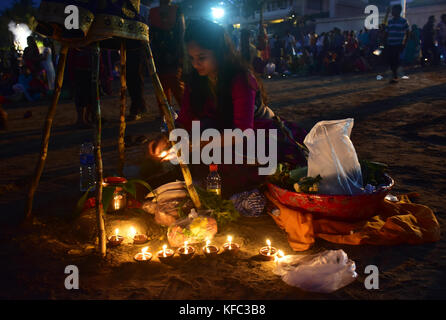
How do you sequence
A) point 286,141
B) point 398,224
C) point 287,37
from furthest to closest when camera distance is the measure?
1. point 287,37
2. point 286,141
3. point 398,224

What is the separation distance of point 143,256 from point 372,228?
168cm

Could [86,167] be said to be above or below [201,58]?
below

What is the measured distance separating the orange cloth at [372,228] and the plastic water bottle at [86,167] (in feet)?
6.94

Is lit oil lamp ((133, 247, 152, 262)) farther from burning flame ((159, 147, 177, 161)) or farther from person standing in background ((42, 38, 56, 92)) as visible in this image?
person standing in background ((42, 38, 56, 92))

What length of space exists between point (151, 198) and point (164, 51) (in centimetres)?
315

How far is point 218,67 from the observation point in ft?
10.7

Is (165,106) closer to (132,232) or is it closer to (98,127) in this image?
(98,127)

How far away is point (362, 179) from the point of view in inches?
119

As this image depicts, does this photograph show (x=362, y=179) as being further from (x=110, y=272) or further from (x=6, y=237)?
(x=6, y=237)

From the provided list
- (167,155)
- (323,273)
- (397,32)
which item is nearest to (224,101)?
(167,155)

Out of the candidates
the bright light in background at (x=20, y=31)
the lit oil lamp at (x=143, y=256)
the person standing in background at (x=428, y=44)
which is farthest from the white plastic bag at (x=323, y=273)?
the bright light in background at (x=20, y=31)

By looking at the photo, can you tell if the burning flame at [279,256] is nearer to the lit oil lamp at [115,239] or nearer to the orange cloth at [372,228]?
the orange cloth at [372,228]

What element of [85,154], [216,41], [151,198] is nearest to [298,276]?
[151,198]
